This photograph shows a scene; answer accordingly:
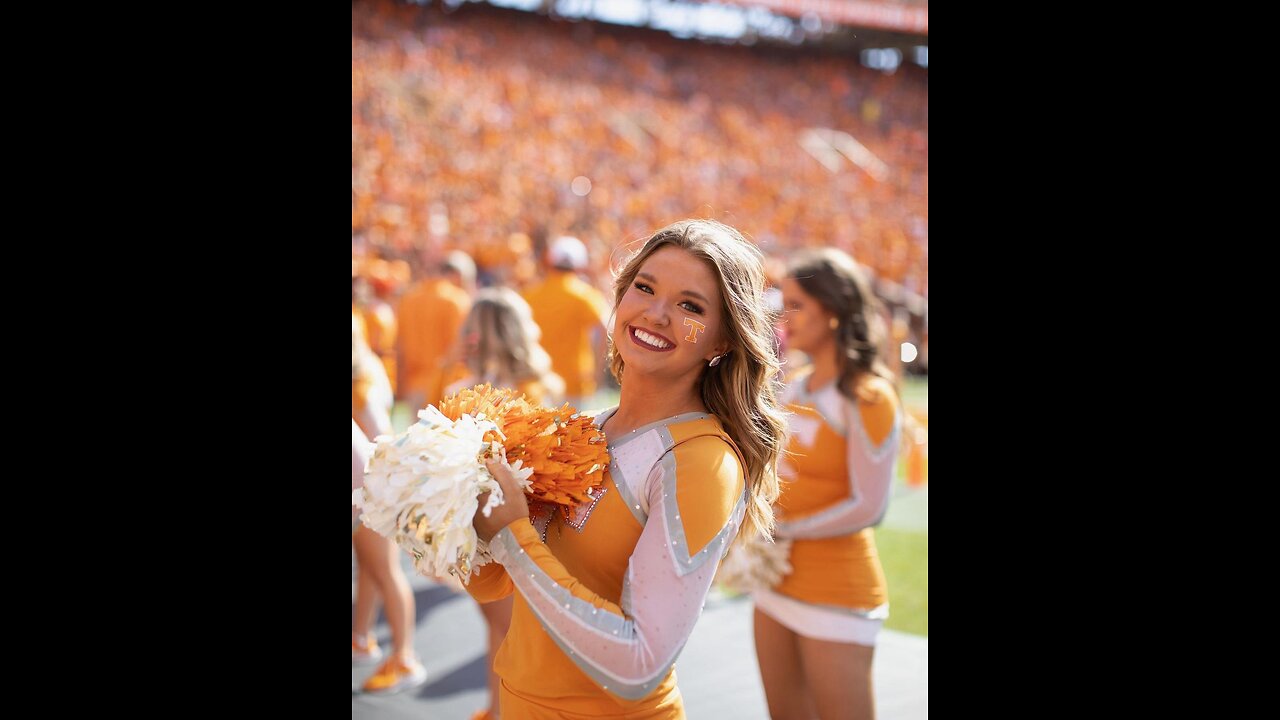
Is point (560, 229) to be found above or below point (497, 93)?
below

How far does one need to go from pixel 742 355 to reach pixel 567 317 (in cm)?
457

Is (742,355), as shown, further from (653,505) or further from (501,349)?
(501,349)

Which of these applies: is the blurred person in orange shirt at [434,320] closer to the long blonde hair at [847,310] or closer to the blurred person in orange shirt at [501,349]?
the blurred person in orange shirt at [501,349]

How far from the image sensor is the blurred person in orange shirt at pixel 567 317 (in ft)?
20.1

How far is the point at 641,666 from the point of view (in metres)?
1.36

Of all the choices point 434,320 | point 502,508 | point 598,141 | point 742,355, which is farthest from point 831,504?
point 598,141

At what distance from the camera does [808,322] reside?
9.67ft

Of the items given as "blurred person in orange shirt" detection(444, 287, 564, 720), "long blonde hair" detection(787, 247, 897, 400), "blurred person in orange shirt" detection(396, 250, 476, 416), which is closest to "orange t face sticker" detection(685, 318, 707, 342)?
"long blonde hair" detection(787, 247, 897, 400)

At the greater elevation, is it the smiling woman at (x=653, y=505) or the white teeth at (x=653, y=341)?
the white teeth at (x=653, y=341)

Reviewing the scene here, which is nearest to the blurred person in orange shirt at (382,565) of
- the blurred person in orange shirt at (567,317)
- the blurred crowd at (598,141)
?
the blurred person in orange shirt at (567,317)
